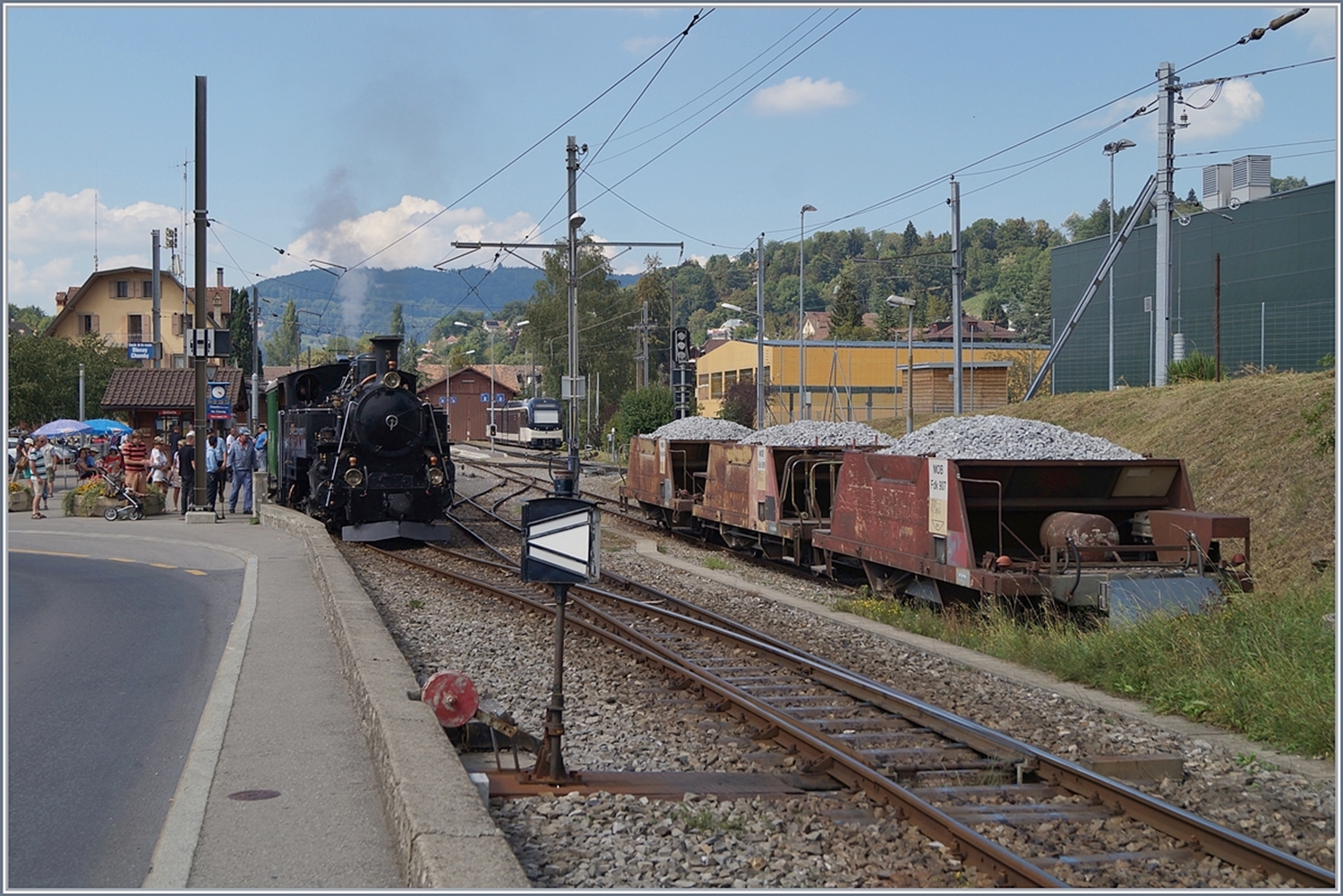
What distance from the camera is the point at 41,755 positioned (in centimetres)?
712

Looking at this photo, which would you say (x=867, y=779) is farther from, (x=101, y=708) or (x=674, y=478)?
(x=674, y=478)

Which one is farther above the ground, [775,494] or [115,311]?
[115,311]

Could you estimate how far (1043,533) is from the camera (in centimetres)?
1151

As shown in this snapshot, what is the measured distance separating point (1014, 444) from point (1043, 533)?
969 mm

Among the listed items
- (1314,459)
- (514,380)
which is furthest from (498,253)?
(514,380)

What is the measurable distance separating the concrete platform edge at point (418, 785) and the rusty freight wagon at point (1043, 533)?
207 inches

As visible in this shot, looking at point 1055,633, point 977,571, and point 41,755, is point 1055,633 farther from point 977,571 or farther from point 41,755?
point 41,755

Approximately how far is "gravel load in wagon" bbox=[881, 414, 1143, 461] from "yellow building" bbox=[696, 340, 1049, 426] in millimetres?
33709

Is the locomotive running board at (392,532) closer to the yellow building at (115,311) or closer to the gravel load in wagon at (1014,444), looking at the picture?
the gravel load in wagon at (1014,444)

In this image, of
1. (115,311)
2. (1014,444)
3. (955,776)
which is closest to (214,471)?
(1014,444)

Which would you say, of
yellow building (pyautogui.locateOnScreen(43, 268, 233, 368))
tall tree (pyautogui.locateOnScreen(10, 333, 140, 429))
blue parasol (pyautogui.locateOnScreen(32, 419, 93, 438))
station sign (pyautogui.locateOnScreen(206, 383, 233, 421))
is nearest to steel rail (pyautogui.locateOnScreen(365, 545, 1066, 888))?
station sign (pyautogui.locateOnScreen(206, 383, 233, 421))

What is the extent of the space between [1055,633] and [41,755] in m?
7.63

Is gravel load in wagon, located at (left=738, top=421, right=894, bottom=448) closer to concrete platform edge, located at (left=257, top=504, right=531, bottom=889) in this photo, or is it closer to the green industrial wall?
concrete platform edge, located at (left=257, top=504, right=531, bottom=889)

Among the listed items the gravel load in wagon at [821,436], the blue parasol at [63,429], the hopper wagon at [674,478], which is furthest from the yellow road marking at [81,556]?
the blue parasol at [63,429]
